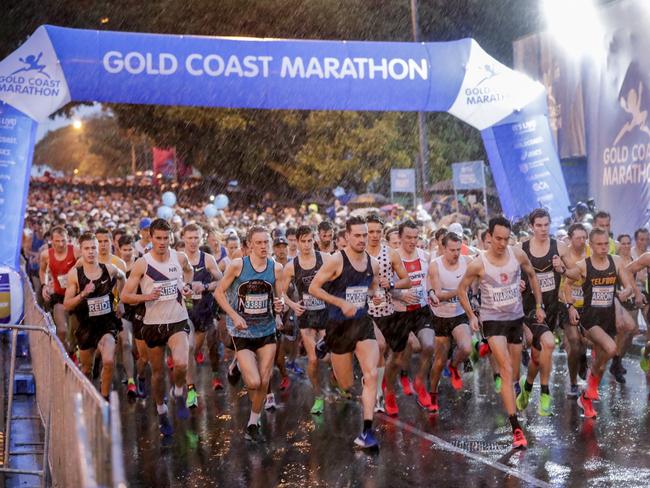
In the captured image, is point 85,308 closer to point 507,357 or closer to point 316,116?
point 507,357

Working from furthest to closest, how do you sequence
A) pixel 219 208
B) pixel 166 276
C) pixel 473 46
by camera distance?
1. pixel 219 208
2. pixel 473 46
3. pixel 166 276

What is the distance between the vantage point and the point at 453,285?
33.6 ft

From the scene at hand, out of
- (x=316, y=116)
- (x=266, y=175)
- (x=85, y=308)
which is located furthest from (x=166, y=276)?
(x=266, y=175)

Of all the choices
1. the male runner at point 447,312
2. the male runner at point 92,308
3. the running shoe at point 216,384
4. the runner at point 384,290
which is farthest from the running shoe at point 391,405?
the male runner at point 92,308

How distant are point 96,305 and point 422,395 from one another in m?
3.49

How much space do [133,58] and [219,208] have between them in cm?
1796

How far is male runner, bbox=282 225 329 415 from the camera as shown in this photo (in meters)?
10.2

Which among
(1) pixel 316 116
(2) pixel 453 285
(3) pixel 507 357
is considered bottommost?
(3) pixel 507 357

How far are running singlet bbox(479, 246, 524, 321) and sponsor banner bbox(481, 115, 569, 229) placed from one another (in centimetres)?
770

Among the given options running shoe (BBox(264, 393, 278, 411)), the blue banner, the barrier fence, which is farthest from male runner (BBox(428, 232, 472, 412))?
the blue banner

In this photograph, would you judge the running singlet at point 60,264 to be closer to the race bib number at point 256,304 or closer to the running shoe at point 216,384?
the running shoe at point 216,384

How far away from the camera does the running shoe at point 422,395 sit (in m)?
10.0

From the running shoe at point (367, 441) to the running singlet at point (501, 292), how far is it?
1489mm

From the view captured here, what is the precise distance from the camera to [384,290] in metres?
9.10
